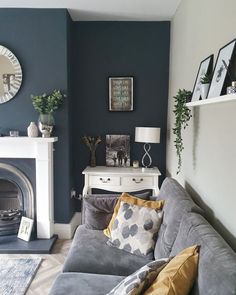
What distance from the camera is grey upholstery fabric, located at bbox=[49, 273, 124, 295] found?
1.67m

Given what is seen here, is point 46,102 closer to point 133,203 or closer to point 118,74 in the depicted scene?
point 118,74

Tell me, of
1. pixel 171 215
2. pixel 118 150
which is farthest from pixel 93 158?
pixel 171 215

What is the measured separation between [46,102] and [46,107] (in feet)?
0.18

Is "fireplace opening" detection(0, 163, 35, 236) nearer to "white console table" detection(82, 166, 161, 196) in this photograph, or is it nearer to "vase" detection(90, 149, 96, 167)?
"white console table" detection(82, 166, 161, 196)

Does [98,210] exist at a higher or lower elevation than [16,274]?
higher

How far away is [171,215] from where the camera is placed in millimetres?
2010

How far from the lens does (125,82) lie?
149 inches

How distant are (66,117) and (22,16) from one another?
4.05ft

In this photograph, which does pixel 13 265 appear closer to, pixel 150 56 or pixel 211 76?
pixel 211 76

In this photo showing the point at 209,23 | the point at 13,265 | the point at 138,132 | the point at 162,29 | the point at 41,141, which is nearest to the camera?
the point at 209,23

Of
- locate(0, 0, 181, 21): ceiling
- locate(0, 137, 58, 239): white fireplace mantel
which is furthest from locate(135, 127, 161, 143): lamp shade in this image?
locate(0, 0, 181, 21): ceiling

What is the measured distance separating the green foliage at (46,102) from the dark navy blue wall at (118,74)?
561mm

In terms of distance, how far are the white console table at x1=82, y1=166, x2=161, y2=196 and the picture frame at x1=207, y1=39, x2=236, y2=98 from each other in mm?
1795

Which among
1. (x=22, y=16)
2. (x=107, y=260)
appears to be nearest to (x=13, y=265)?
(x=107, y=260)
